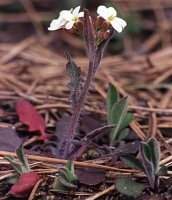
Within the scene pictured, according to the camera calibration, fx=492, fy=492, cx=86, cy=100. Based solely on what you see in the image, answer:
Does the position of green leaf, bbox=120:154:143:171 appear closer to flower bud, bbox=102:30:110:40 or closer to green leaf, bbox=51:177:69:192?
green leaf, bbox=51:177:69:192

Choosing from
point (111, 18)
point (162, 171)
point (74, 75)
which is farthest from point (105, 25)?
point (162, 171)

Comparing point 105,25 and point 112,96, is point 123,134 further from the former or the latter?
point 105,25

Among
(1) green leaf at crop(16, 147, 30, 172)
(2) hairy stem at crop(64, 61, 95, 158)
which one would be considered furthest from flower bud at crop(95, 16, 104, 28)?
(1) green leaf at crop(16, 147, 30, 172)

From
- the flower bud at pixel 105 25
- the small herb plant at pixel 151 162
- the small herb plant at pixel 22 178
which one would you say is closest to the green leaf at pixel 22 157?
the small herb plant at pixel 22 178

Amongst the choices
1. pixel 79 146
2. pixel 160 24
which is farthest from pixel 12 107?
pixel 160 24

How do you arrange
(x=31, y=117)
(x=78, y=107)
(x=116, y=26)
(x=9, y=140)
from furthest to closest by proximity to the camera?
(x=31, y=117) < (x=9, y=140) < (x=78, y=107) < (x=116, y=26)

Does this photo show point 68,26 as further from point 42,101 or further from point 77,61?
point 77,61
